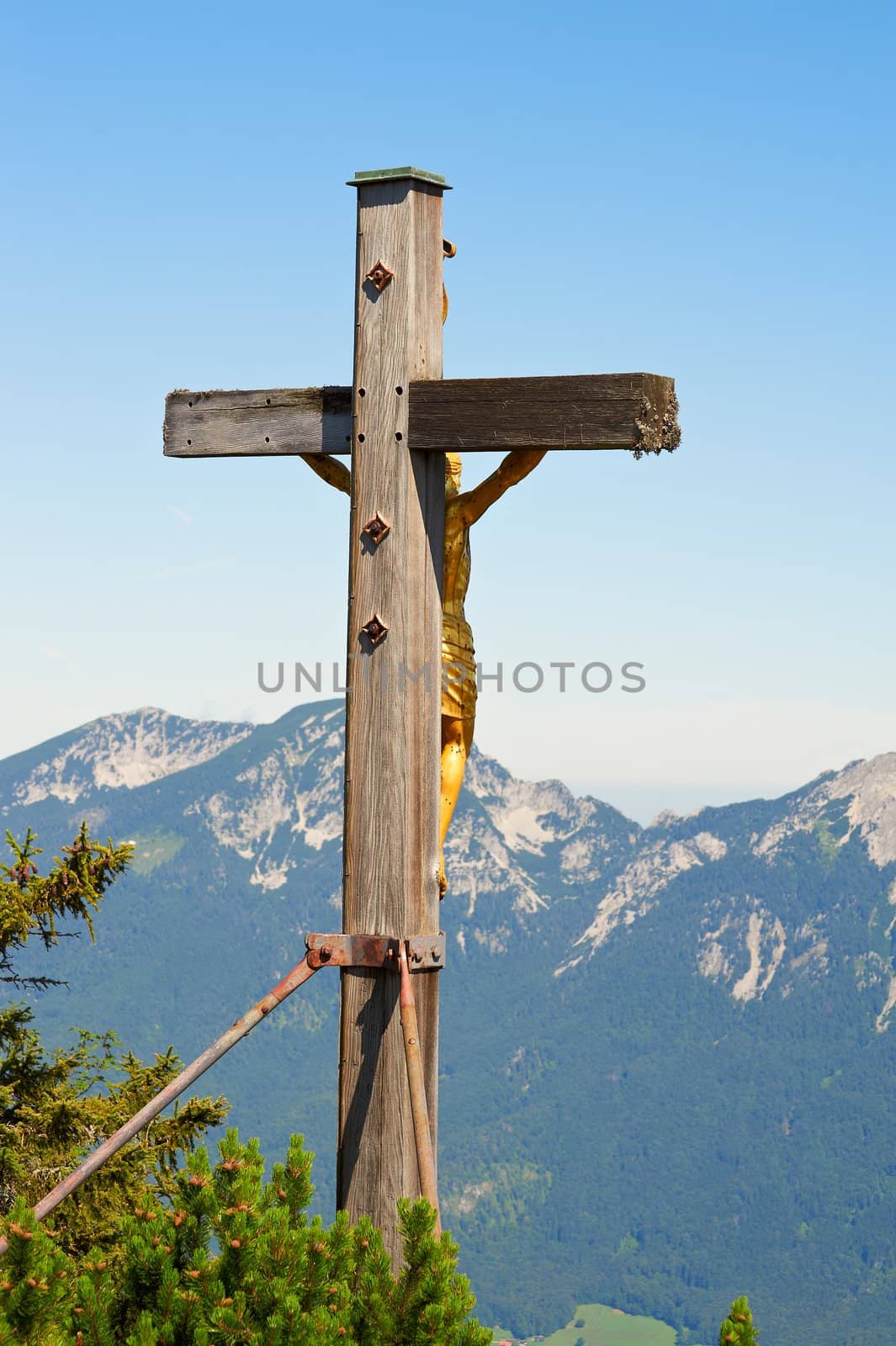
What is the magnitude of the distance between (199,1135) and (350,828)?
10.6m

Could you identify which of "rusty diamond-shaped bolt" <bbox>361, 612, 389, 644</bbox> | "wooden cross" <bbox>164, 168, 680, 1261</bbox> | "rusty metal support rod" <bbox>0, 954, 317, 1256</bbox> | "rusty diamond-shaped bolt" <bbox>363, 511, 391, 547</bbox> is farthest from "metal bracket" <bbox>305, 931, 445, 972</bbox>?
"rusty diamond-shaped bolt" <bbox>363, 511, 391, 547</bbox>

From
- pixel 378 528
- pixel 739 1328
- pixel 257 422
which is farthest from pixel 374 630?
pixel 739 1328

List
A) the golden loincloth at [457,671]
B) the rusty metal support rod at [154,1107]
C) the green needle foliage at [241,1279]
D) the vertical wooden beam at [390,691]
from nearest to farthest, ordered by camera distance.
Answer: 1. the green needle foliage at [241,1279]
2. the rusty metal support rod at [154,1107]
3. the vertical wooden beam at [390,691]
4. the golden loincloth at [457,671]

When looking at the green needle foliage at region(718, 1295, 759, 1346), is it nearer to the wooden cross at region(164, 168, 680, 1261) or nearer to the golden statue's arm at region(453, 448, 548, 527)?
the wooden cross at region(164, 168, 680, 1261)

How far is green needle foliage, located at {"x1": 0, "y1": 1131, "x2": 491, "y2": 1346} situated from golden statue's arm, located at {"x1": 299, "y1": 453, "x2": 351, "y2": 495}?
2824 mm

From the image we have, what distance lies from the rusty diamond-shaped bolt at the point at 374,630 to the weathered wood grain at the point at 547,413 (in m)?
0.73

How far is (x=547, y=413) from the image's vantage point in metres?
7.67

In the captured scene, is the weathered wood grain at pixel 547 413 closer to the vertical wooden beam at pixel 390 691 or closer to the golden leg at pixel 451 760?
the vertical wooden beam at pixel 390 691

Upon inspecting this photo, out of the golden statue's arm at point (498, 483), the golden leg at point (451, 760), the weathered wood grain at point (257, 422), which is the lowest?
the golden leg at point (451, 760)

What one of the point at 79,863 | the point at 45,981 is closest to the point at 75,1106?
the point at 45,981

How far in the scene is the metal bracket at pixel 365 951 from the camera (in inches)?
303

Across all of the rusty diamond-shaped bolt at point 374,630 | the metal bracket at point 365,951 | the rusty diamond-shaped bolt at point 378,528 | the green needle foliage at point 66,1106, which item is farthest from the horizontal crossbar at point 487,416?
the green needle foliage at point 66,1106

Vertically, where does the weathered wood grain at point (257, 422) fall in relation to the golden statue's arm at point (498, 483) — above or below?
above

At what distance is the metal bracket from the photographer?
771cm
